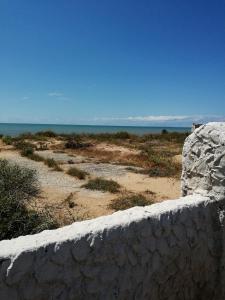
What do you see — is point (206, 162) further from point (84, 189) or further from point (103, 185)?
point (103, 185)

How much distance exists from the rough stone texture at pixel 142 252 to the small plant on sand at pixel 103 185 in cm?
623

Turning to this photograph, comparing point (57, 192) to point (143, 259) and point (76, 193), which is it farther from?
point (143, 259)

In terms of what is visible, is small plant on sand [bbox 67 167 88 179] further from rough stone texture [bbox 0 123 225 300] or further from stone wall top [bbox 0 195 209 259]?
stone wall top [bbox 0 195 209 259]

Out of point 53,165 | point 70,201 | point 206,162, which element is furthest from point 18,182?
point 53,165

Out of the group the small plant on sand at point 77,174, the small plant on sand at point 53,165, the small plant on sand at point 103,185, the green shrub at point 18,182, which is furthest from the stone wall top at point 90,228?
Result: the small plant on sand at point 53,165

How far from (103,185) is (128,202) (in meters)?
1.87

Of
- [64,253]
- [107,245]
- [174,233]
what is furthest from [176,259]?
[64,253]

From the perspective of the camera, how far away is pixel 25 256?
85.9 inches

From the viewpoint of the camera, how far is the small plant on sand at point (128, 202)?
8070mm

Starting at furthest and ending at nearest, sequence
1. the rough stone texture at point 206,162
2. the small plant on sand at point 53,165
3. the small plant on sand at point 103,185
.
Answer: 1. the small plant on sand at point 53,165
2. the small plant on sand at point 103,185
3. the rough stone texture at point 206,162

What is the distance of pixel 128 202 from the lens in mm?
8430

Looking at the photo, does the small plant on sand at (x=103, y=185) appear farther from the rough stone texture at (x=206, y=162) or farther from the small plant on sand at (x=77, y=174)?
the rough stone texture at (x=206, y=162)

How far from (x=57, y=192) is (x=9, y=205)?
406 centimetres

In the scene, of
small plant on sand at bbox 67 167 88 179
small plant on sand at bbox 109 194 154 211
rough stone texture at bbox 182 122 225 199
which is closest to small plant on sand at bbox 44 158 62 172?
small plant on sand at bbox 67 167 88 179
